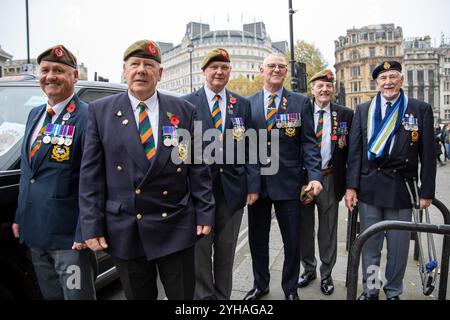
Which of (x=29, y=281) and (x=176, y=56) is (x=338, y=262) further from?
(x=176, y=56)

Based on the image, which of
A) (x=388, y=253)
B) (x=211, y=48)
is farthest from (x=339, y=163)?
(x=211, y=48)

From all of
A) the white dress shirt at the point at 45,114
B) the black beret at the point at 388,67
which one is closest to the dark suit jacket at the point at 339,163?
the black beret at the point at 388,67

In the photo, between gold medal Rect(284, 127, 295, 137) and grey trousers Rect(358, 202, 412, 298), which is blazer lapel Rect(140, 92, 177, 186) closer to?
gold medal Rect(284, 127, 295, 137)

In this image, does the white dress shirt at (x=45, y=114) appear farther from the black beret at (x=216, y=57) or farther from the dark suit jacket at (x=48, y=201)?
the black beret at (x=216, y=57)

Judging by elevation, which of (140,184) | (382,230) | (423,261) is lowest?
(423,261)

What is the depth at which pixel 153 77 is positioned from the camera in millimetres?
2344

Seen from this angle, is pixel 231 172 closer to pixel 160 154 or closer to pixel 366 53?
pixel 160 154

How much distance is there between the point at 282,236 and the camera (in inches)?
140

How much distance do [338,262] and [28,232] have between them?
368 cm

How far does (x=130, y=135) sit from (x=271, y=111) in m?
1.66

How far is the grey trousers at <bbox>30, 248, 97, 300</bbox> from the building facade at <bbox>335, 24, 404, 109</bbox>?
86.5 meters

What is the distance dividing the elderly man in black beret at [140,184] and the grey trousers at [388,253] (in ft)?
6.10
